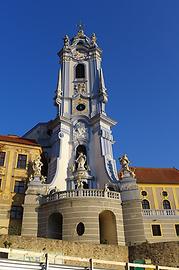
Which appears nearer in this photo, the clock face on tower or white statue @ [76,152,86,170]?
white statue @ [76,152,86,170]

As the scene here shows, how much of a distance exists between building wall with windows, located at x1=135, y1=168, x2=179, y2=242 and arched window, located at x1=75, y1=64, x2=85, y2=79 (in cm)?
1804

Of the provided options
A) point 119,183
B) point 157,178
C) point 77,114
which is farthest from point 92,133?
point 157,178

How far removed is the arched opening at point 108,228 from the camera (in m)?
28.6

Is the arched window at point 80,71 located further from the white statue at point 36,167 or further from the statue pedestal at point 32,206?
the statue pedestal at point 32,206

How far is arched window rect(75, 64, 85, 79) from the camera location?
1855 inches

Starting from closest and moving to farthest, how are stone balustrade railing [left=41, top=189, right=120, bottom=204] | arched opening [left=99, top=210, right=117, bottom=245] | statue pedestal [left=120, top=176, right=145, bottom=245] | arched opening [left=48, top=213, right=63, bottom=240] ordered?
1. statue pedestal [left=120, top=176, right=145, bottom=245]
2. arched opening [left=99, top=210, right=117, bottom=245]
3. arched opening [left=48, top=213, right=63, bottom=240]
4. stone balustrade railing [left=41, top=189, right=120, bottom=204]

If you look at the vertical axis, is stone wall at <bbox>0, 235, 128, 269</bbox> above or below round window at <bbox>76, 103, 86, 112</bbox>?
below

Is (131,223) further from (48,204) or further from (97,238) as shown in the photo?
(48,204)

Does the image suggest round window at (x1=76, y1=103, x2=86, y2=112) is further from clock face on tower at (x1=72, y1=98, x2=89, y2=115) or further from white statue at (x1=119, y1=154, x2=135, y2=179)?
white statue at (x1=119, y1=154, x2=135, y2=179)

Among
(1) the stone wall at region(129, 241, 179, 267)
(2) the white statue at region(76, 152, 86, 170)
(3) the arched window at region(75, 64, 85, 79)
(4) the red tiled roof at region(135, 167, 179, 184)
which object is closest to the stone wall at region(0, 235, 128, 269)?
(1) the stone wall at region(129, 241, 179, 267)

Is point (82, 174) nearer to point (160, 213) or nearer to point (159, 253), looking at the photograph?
point (160, 213)

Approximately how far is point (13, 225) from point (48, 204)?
→ 5.08 metres

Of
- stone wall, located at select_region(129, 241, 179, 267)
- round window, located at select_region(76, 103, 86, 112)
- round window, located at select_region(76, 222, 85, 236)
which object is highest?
round window, located at select_region(76, 103, 86, 112)

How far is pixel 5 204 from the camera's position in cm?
3206
